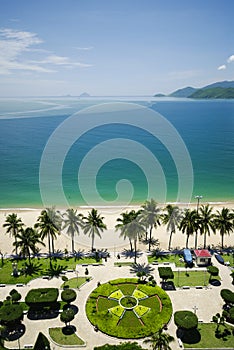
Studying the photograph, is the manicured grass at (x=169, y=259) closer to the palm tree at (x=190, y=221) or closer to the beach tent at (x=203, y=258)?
the beach tent at (x=203, y=258)

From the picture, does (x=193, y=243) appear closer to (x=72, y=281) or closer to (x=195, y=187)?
(x=72, y=281)

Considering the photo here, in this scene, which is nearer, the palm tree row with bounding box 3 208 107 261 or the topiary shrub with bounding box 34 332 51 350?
the topiary shrub with bounding box 34 332 51 350

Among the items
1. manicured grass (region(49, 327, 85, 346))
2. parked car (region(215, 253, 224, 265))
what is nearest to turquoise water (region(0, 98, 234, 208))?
parked car (region(215, 253, 224, 265))

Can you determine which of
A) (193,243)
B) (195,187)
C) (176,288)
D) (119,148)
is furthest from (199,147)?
(176,288)

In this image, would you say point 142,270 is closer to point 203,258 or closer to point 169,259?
point 169,259

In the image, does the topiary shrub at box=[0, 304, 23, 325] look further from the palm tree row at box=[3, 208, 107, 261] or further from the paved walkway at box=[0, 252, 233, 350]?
the palm tree row at box=[3, 208, 107, 261]

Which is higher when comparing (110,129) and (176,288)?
(110,129)

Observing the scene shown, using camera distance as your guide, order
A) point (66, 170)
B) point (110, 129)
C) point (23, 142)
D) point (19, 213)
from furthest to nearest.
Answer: point (110, 129) < point (23, 142) < point (66, 170) < point (19, 213)
